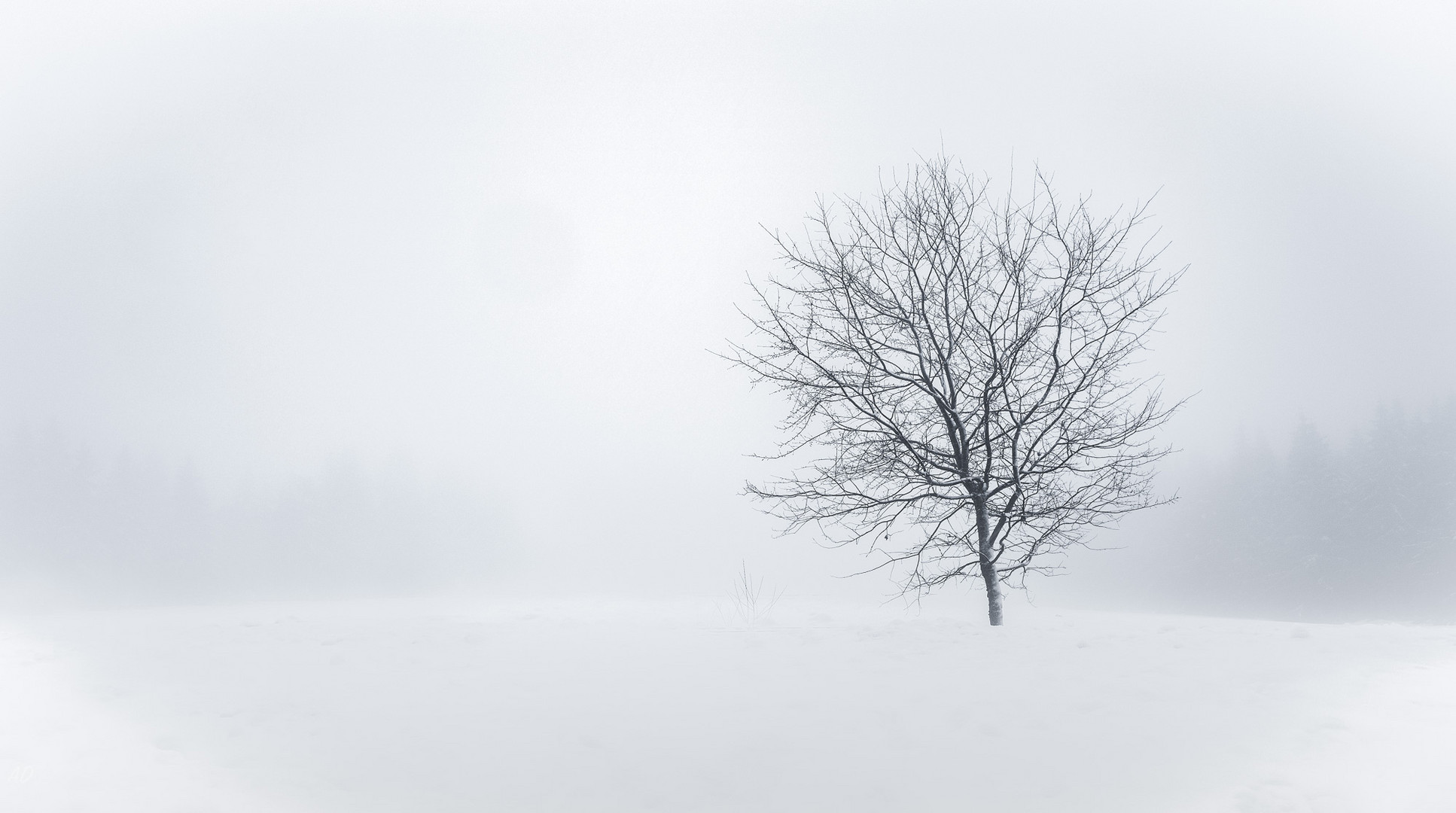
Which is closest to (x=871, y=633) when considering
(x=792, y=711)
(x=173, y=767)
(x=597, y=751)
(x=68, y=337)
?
(x=792, y=711)

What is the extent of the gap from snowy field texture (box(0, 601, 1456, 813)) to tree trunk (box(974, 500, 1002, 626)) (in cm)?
191

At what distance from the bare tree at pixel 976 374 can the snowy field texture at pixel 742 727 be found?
2357 millimetres

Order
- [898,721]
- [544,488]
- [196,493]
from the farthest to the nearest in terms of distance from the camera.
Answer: [544,488] → [196,493] → [898,721]

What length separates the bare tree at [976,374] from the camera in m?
8.14

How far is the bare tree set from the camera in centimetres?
814

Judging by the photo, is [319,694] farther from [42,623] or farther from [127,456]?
[127,456]

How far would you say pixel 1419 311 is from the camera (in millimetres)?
48375

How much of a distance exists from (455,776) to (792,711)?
2.10 m

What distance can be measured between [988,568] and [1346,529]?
1545 inches

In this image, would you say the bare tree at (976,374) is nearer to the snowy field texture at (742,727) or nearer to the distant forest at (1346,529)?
the snowy field texture at (742,727)

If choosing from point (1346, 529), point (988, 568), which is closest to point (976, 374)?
point (988, 568)

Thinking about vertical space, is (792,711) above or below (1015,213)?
below

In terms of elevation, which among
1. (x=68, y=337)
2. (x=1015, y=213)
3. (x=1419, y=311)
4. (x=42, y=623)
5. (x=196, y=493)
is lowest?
(x=42, y=623)

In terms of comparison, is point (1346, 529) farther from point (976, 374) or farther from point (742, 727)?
point (742, 727)
